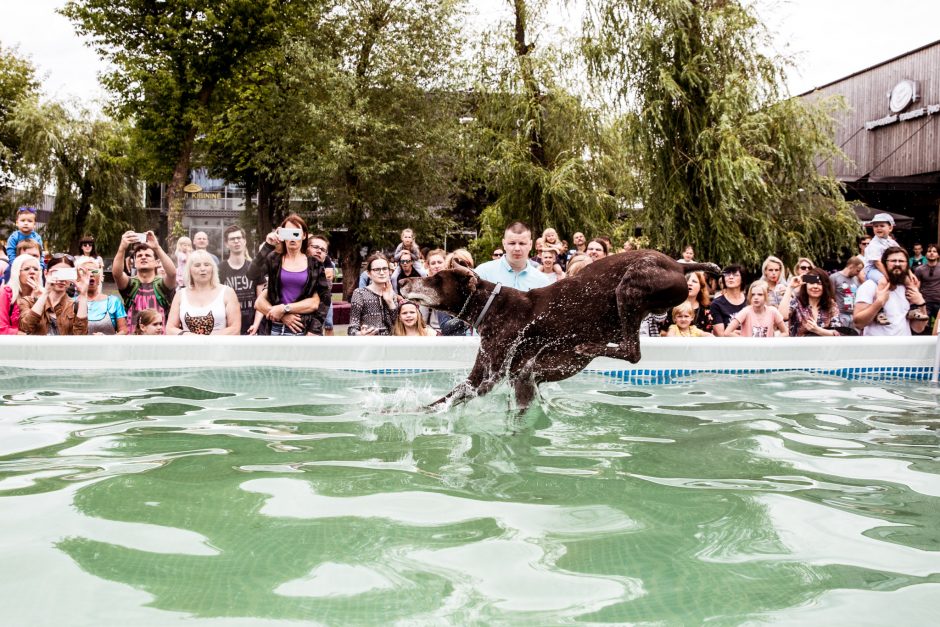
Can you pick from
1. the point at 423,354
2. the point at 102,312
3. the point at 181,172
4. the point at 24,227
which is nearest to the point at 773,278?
the point at 423,354

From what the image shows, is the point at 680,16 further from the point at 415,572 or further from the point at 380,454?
the point at 415,572

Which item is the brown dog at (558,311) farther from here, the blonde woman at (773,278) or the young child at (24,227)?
the young child at (24,227)

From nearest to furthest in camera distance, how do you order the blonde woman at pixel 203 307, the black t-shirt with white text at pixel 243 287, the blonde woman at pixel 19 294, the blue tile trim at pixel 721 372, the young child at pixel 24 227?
the blue tile trim at pixel 721 372, the blonde woman at pixel 203 307, the blonde woman at pixel 19 294, the black t-shirt with white text at pixel 243 287, the young child at pixel 24 227

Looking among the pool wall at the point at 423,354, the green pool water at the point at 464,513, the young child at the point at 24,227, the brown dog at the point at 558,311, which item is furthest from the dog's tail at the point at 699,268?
the young child at the point at 24,227

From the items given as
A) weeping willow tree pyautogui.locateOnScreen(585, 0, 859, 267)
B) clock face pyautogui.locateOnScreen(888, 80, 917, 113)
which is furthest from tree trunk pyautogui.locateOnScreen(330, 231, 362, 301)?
clock face pyautogui.locateOnScreen(888, 80, 917, 113)

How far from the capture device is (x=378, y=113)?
24344mm

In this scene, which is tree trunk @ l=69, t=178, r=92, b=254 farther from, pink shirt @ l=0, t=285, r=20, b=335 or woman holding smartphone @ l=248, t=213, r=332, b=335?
woman holding smartphone @ l=248, t=213, r=332, b=335

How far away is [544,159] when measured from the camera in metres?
20.0

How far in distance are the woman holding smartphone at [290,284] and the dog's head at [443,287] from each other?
324 centimetres

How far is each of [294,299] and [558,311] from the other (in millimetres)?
3858

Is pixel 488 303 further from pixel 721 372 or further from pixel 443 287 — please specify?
pixel 721 372

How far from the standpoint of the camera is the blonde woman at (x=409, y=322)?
7536 millimetres

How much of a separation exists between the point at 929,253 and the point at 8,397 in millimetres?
12136

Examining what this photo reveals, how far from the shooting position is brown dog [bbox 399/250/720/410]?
4066mm
